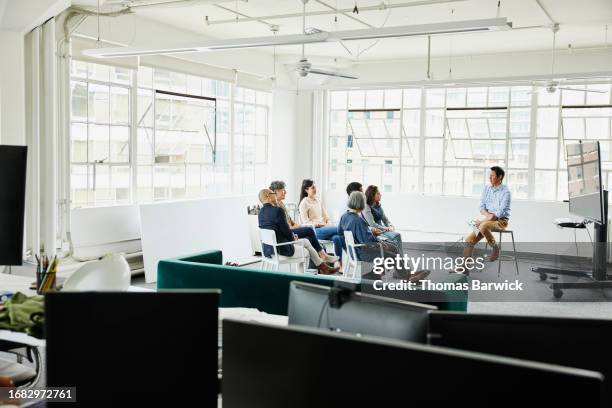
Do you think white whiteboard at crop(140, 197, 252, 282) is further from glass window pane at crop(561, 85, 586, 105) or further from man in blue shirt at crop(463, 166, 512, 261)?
glass window pane at crop(561, 85, 586, 105)

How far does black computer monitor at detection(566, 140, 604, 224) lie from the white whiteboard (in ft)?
16.5

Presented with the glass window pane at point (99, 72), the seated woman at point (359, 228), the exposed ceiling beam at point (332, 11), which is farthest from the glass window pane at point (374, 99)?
the glass window pane at point (99, 72)

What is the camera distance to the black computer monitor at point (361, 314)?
1725 millimetres

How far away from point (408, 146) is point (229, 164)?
369 cm

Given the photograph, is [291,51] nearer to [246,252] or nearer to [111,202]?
[246,252]

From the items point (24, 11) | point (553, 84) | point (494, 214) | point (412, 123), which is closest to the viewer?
point (24, 11)

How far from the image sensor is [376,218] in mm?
9062

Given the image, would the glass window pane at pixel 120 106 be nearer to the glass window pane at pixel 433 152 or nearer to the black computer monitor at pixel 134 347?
the glass window pane at pixel 433 152

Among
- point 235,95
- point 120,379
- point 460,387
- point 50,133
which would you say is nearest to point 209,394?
point 120,379

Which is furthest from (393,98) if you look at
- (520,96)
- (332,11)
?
(332,11)

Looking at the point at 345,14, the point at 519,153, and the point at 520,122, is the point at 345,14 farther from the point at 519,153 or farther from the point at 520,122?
the point at 519,153

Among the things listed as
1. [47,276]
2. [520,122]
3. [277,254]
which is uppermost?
[520,122]

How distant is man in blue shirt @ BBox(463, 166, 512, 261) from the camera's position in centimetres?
924

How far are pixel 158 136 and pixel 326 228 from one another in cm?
290
